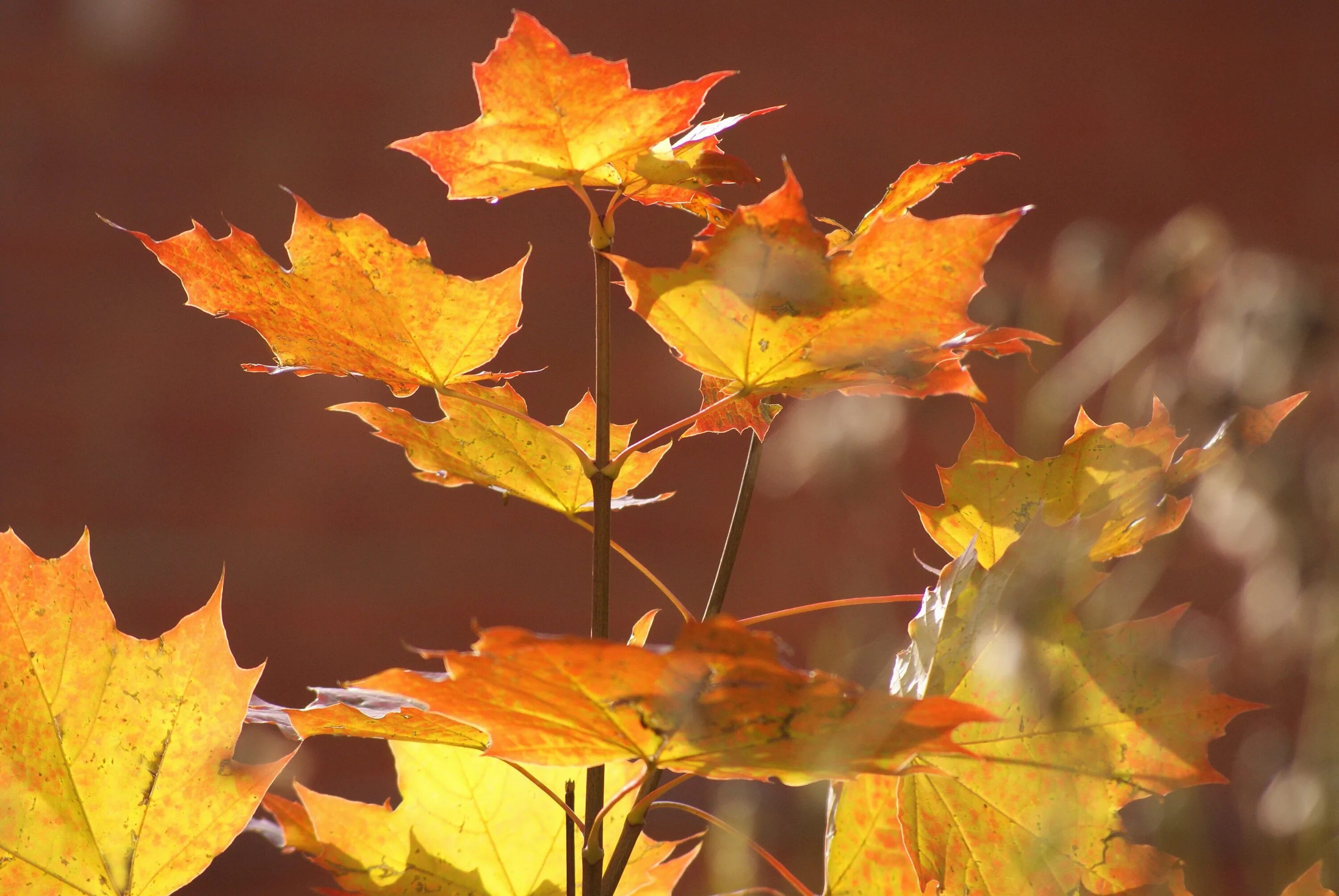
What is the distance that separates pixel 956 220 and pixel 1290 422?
431 mm

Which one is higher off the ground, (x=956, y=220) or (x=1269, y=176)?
(x=956, y=220)

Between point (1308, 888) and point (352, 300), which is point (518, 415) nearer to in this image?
point (352, 300)

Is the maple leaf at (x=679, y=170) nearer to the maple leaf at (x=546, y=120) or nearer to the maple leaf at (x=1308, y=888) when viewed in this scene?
the maple leaf at (x=546, y=120)

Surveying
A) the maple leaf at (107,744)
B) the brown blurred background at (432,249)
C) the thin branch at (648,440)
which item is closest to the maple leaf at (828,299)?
the thin branch at (648,440)

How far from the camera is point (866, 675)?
2.27ft

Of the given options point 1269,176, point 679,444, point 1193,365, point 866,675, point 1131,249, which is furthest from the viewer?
point 1269,176

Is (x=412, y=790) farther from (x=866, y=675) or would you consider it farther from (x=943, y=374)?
(x=866, y=675)

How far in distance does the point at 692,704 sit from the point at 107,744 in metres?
0.15

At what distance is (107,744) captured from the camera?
23cm

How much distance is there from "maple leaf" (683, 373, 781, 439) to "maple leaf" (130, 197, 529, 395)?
5 cm

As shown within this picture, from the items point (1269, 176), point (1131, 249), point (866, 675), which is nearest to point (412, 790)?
point (866, 675)

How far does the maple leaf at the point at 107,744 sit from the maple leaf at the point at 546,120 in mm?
107

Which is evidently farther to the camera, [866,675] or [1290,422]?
[866,675]

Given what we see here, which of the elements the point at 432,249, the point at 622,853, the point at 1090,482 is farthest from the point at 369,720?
the point at 432,249
